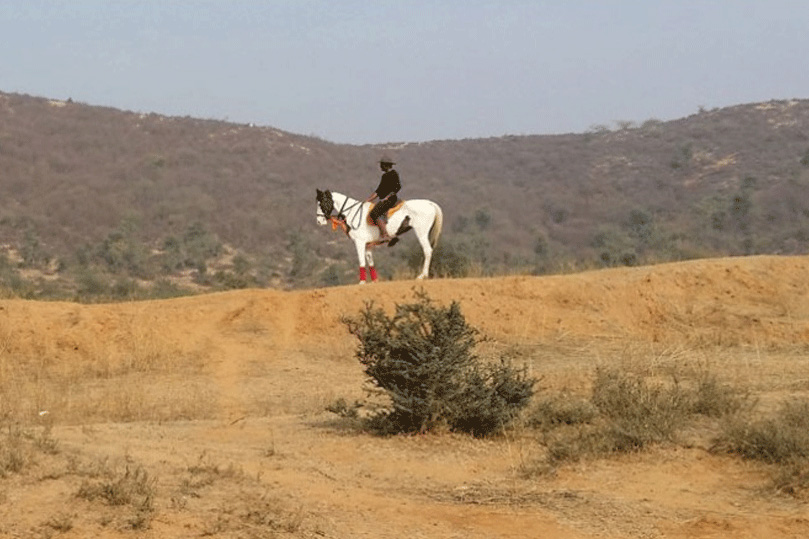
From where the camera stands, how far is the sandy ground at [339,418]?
6590 mm

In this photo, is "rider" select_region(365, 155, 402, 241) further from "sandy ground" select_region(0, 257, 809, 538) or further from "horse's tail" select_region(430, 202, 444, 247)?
"sandy ground" select_region(0, 257, 809, 538)

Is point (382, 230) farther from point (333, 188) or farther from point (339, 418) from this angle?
point (333, 188)

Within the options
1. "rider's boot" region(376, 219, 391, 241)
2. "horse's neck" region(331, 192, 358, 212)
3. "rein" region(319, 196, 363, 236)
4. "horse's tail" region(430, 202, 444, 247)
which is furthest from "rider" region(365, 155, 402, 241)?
"horse's tail" region(430, 202, 444, 247)

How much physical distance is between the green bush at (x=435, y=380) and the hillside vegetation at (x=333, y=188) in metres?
12.0

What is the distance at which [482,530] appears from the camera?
6.50 m

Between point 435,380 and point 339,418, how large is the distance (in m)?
1.51

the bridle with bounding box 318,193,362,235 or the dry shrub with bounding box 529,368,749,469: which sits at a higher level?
the bridle with bounding box 318,193,362,235

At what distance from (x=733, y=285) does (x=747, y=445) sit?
1121 cm

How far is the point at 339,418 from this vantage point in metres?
10.3

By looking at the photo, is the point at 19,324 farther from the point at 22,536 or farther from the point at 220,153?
the point at 220,153

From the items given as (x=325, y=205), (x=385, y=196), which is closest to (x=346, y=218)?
(x=325, y=205)

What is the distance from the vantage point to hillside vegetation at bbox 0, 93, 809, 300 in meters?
35.7

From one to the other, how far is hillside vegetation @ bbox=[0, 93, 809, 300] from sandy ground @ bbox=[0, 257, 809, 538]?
5.38 metres

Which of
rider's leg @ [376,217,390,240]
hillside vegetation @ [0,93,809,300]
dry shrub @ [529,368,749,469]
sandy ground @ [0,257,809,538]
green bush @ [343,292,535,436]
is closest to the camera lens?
sandy ground @ [0,257,809,538]
